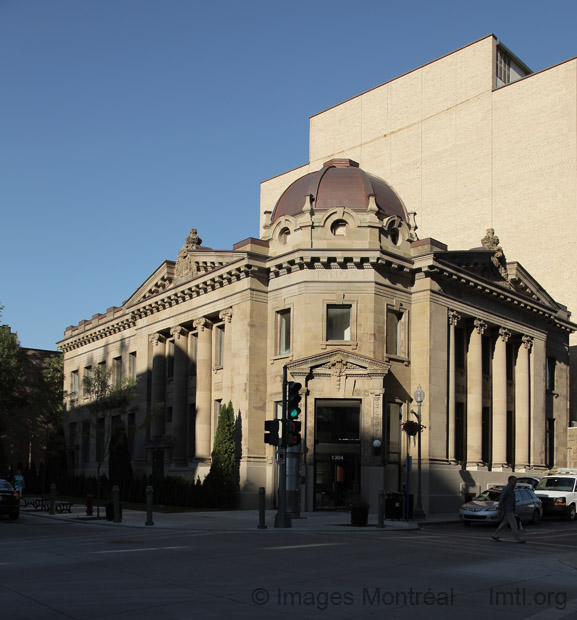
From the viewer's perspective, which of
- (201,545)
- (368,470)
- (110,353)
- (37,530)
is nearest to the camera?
(201,545)

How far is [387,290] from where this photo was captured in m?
38.0

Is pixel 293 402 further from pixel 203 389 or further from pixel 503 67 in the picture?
pixel 503 67

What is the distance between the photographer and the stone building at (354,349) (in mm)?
35938

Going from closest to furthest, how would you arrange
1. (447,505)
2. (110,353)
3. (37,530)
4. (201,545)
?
(201,545), (37,530), (447,505), (110,353)

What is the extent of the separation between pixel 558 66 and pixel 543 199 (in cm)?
929

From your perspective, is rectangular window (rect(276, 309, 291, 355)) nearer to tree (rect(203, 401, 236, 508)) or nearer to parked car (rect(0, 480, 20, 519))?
tree (rect(203, 401, 236, 508))

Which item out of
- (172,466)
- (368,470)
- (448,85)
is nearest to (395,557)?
(368,470)

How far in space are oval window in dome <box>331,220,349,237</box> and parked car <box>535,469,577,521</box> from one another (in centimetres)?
1480

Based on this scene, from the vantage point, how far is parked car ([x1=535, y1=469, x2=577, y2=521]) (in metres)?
34.6

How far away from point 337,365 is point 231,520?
9083 millimetres

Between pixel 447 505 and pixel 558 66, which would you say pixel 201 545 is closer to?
pixel 447 505

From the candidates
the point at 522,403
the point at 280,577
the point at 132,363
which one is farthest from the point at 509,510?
the point at 132,363

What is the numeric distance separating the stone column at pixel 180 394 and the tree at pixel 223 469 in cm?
693

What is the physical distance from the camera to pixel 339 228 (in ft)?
125
